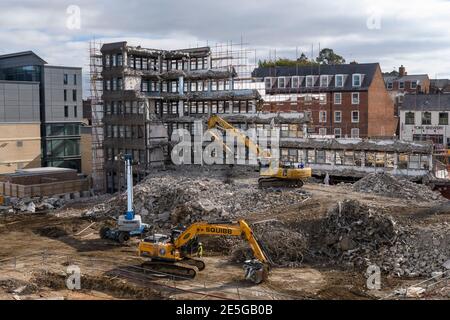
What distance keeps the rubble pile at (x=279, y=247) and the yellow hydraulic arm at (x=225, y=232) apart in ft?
10.1

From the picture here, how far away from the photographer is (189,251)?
28.3 meters

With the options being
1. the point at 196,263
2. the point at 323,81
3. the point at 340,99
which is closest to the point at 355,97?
the point at 340,99

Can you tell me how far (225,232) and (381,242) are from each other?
8508 mm

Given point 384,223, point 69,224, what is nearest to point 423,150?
point 384,223

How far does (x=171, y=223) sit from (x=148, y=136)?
21058 millimetres

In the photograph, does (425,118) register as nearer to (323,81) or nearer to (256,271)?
(323,81)

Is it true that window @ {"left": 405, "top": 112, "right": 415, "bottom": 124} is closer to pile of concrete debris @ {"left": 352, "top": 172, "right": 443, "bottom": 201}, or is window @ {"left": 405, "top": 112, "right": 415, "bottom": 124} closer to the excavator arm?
the excavator arm

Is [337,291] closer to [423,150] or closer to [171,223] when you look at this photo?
[171,223]

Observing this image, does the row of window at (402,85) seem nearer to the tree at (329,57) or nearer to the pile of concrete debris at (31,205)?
the tree at (329,57)

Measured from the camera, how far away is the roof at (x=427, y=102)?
65.6m

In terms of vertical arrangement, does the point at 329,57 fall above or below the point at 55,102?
above

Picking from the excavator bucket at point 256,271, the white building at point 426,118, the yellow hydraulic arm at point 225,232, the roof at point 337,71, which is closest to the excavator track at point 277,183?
the yellow hydraulic arm at point 225,232

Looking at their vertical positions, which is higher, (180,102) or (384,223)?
(180,102)
